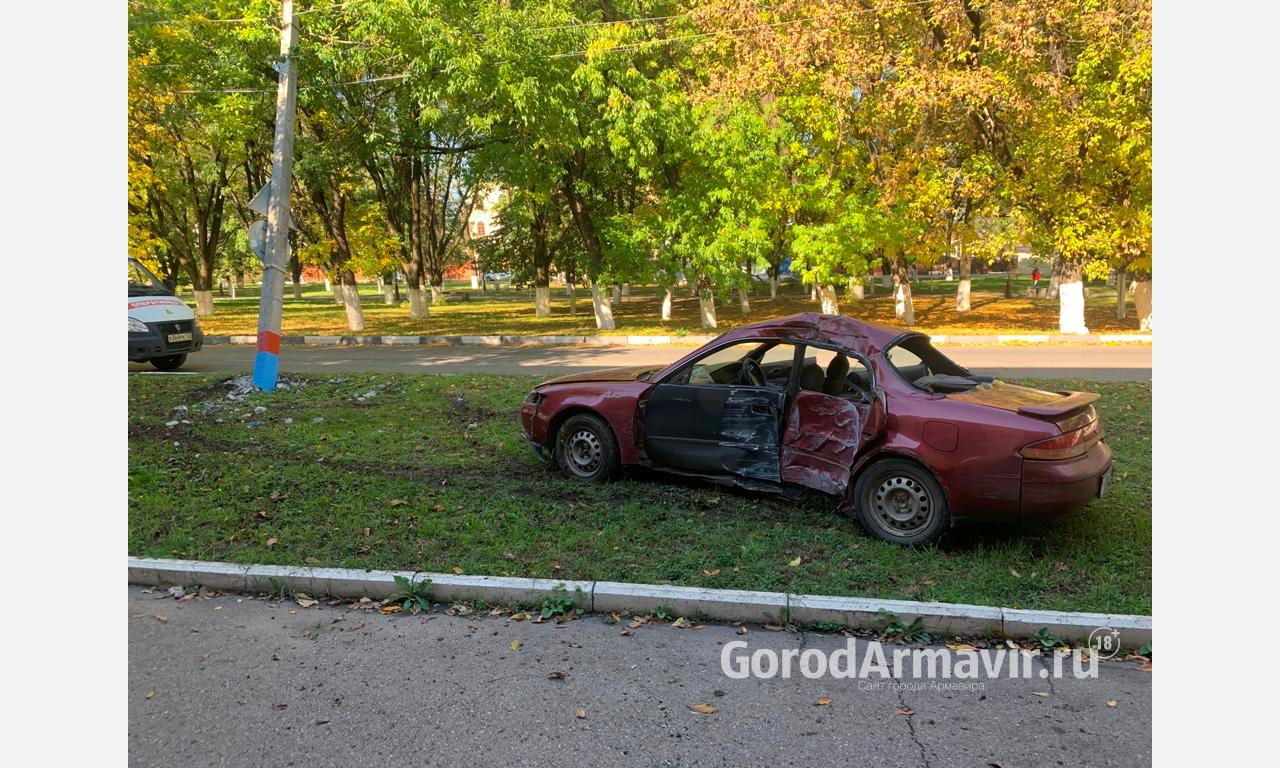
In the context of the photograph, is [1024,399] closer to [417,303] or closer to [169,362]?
[169,362]

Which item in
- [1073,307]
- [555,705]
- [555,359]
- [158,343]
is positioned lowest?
[555,705]

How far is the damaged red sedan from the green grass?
286 mm

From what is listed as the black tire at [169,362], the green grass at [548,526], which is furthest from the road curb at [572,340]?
the green grass at [548,526]

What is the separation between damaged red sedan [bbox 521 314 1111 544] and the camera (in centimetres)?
443

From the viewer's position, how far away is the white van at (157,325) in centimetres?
1248

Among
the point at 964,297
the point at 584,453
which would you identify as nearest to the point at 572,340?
the point at 584,453

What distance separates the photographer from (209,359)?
15.5m

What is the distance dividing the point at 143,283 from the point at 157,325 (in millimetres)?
1535

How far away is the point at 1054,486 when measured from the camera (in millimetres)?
4320

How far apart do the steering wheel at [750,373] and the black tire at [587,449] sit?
3.68 ft

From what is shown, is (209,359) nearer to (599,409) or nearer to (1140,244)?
(599,409)

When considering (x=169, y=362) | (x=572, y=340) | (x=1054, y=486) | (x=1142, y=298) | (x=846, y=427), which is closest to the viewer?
(x=1054, y=486)

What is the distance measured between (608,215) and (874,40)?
8.79m

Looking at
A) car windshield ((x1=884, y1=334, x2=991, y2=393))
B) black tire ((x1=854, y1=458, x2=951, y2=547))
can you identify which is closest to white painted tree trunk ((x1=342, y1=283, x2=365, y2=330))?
car windshield ((x1=884, y1=334, x2=991, y2=393))
